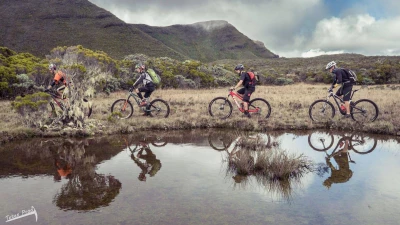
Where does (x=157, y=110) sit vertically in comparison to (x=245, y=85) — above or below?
below

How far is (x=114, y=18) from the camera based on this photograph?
72.2m

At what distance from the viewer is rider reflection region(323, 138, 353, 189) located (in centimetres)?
596

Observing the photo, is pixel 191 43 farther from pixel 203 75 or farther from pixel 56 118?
pixel 56 118

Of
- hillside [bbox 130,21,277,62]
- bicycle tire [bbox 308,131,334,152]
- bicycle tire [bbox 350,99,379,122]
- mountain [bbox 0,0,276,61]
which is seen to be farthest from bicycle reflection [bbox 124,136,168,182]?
hillside [bbox 130,21,277,62]

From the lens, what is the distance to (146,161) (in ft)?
23.7

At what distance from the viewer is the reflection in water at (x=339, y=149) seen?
20.5ft

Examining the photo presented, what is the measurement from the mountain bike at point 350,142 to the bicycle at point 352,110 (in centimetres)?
153

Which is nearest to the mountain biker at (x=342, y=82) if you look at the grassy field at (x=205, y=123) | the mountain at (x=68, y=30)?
the grassy field at (x=205, y=123)

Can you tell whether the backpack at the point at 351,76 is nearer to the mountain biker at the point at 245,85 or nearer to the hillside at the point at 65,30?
the mountain biker at the point at 245,85

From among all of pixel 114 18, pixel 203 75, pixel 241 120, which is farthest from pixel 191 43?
pixel 241 120

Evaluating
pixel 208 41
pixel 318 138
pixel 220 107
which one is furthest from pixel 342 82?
pixel 208 41

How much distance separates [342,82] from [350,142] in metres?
2.89

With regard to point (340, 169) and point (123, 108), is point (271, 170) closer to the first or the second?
point (340, 169)

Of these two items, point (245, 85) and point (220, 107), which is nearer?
point (245, 85)
